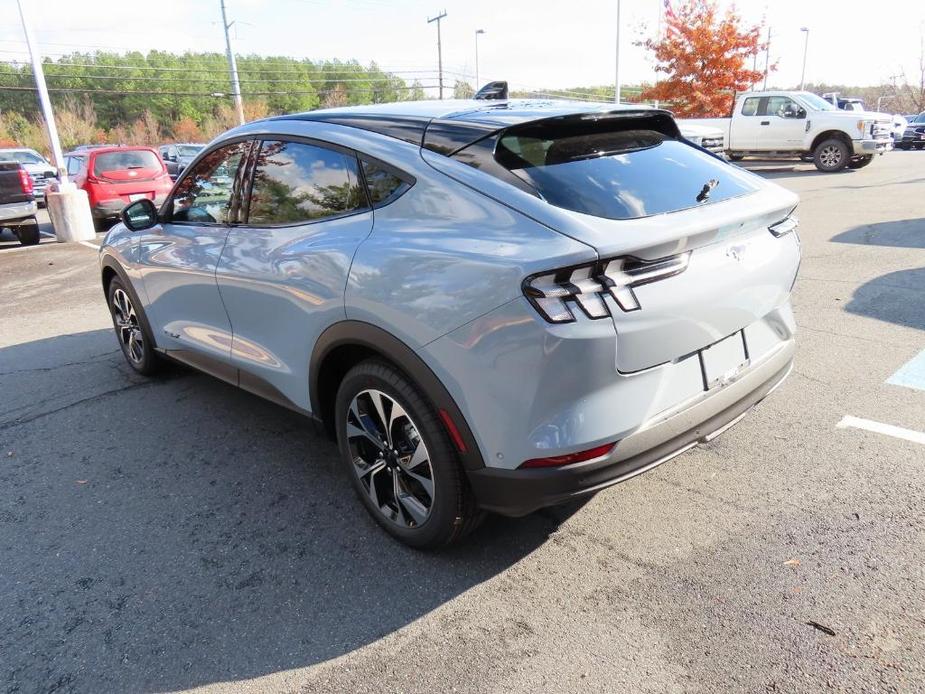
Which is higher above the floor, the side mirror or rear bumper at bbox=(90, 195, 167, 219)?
the side mirror

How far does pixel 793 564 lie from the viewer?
262 centimetres

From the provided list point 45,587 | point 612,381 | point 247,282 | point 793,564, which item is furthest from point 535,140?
point 45,587

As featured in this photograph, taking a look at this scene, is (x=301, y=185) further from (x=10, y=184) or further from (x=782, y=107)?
(x=782, y=107)

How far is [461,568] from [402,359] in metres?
0.91

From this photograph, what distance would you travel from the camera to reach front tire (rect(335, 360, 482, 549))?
8.25 feet

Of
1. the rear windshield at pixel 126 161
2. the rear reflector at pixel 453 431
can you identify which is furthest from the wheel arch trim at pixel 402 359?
the rear windshield at pixel 126 161

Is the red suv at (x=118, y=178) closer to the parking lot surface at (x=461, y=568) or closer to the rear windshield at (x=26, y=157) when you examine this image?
the rear windshield at (x=26, y=157)

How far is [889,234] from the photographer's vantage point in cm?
884

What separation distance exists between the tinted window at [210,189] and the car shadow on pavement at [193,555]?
4.19 ft

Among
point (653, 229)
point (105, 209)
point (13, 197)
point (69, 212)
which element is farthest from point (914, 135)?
point (653, 229)

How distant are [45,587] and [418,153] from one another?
230cm

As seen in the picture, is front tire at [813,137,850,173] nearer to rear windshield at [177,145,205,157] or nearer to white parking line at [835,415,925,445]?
white parking line at [835,415,925,445]

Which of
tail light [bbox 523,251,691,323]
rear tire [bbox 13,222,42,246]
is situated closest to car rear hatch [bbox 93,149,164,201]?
rear tire [bbox 13,222,42,246]

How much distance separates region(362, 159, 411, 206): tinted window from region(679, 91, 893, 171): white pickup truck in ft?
60.0
